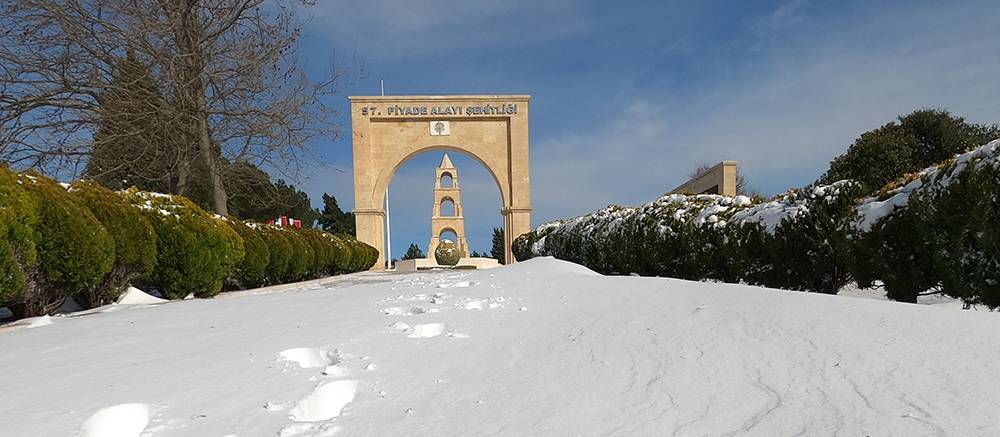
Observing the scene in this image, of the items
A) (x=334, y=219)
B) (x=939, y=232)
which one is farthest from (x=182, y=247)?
(x=334, y=219)

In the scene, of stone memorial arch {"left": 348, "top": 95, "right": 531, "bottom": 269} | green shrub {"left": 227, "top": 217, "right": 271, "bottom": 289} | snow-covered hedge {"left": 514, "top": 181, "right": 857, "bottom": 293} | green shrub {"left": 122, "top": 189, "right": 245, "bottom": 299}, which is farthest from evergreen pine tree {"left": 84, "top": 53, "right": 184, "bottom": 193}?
stone memorial arch {"left": 348, "top": 95, "right": 531, "bottom": 269}

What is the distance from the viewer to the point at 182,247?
214 inches

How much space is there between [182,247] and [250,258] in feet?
7.13

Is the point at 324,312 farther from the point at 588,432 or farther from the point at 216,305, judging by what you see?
→ the point at 588,432

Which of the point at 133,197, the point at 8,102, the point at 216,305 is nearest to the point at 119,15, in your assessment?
the point at 8,102

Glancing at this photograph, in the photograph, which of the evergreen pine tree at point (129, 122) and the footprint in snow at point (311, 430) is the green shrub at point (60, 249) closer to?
the evergreen pine tree at point (129, 122)

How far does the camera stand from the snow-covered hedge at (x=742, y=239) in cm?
486

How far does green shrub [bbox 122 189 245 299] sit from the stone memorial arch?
18.1m

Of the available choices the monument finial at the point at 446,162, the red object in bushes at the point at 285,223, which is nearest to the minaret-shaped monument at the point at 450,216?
the monument finial at the point at 446,162

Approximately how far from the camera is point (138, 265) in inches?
197

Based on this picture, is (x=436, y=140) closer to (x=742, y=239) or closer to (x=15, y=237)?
(x=742, y=239)

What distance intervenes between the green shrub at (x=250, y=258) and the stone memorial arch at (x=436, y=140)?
1590 centimetres

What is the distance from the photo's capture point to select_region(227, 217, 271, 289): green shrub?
7.49 m

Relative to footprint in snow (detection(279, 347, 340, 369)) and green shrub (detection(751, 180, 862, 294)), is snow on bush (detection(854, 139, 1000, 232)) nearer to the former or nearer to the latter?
Answer: green shrub (detection(751, 180, 862, 294))
